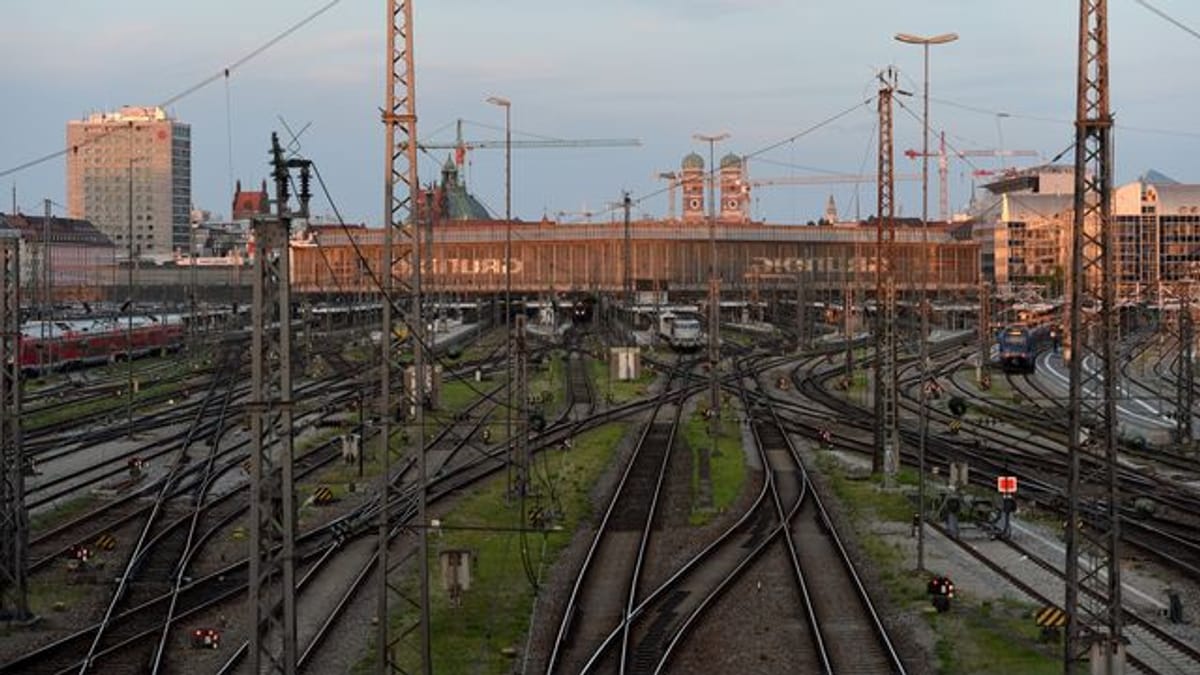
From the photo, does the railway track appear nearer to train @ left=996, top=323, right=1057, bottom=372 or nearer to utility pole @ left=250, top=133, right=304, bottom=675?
utility pole @ left=250, top=133, right=304, bottom=675

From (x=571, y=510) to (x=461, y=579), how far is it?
876 centimetres

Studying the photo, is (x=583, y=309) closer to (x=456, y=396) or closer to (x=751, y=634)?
(x=456, y=396)

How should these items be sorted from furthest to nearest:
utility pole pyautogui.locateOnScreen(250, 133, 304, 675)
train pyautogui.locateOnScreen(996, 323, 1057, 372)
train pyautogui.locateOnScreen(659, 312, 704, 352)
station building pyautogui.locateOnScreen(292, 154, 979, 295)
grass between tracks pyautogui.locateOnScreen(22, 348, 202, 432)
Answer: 1. station building pyautogui.locateOnScreen(292, 154, 979, 295)
2. train pyautogui.locateOnScreen(659, 312, 704, 352)
3. train pyautogui.locateOnScreen(996, 323, 1057, 372)
4. grass between tracks pyautogui.locateOnScreen(22, 348, 202, 432)
5. utility pole pyautogui.locateOnScreen(250, 133, 304, 675)

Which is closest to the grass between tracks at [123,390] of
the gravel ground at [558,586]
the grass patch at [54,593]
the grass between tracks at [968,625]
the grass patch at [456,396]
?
the grass patch at [456,396]

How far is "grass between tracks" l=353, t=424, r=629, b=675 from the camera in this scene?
18.5m

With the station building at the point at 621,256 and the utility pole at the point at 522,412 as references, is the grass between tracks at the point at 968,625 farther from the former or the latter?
the station building at the point at 621,256

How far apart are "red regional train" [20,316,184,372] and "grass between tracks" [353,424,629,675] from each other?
26357 millimetres

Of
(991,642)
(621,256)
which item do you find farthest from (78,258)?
(991,642)

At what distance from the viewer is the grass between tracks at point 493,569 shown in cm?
1852

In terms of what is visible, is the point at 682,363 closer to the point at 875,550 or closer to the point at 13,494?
the point at 875,550

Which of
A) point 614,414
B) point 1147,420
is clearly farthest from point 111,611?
point 1147,420

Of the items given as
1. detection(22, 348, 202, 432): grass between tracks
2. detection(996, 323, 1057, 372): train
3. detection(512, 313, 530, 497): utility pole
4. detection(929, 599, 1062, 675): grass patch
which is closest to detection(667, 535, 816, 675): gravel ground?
detection(929, 599, 1062, 675): grass patch

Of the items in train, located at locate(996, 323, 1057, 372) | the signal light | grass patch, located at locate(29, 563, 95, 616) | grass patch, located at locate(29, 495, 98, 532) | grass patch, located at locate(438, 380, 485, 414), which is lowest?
grass patch, located at locate(29, 563, 95, 616)

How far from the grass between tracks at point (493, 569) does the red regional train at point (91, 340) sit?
2636 cm
